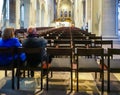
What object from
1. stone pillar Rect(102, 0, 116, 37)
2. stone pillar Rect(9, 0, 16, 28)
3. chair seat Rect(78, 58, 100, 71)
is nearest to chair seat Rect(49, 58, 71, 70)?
chair seat Rect(78, 58, 100, 71)

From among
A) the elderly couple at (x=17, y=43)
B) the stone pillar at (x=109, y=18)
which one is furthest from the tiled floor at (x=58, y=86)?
the stone pillar at (x=109, y=18)

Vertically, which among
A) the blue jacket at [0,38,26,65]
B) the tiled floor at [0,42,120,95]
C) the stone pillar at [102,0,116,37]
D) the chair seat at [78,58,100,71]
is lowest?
the tiled floor at [0,42,120,95]

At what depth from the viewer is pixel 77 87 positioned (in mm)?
5605

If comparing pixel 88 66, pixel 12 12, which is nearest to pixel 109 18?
pixel 12 12

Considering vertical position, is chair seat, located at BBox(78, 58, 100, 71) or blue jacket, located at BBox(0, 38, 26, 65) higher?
blue jacket, located at BBox(0, 38, 26, 65)

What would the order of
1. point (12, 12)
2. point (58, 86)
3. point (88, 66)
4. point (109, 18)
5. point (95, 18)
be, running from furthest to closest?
point (12, 12)
point (95, 18)
point (109, 18)
point (58, 86)
point (88, 66)

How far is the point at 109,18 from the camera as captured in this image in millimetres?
17203

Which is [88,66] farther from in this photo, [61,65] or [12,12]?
[12,12]

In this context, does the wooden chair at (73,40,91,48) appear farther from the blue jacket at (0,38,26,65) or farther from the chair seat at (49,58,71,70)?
the blue jacket at (0,38,26,65)

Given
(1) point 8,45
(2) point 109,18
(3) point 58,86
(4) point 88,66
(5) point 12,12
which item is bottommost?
(3) point 58,86

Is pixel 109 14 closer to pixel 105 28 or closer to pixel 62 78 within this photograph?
pixel 105 28

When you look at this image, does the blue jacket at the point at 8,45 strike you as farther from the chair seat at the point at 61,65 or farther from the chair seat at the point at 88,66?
the chair seat at the point at 88,66

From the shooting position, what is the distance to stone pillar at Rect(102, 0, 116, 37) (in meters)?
17.1

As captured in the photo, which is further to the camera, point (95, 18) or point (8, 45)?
point (95, 18)
